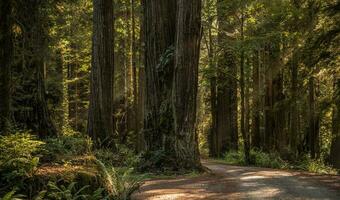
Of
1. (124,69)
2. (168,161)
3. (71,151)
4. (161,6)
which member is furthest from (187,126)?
(124,69)

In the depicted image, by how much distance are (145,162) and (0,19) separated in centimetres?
675

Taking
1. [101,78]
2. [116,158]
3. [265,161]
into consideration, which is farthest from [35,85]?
[265,161]

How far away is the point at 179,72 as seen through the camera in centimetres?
1396

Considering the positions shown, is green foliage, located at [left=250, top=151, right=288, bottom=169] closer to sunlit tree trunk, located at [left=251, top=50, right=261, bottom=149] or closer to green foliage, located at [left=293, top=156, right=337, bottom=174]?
green foliage, located at [left=293, top=156, right=337, bottom=174]

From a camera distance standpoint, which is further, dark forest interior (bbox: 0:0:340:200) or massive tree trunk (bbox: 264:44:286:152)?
massive tree trunk (bbox: 264:44:286:152)

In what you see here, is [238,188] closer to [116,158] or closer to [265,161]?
[116,158]

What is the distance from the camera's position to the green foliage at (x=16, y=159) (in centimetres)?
744

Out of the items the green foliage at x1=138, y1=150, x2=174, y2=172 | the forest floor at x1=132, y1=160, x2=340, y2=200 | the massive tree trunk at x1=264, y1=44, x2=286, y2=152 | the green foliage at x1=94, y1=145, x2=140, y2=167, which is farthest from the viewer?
the massive tree trunk at x1=264, y1=44, x2=286, y2=152

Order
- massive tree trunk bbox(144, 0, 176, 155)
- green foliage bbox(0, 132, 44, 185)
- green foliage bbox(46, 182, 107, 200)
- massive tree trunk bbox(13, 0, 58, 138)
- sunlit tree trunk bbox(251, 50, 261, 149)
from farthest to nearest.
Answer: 1. sunlit tree trunk bbox(251, 50, 261, 149)
2. massive tree trunk bbox(144, 0, 176, 155)
3. massive tree trunk bbox(13, 0, 58, 138)
4. green foliage bbox(0, 132, 44, 185)
5. green foliage bbox(46, 182, 107, 200)

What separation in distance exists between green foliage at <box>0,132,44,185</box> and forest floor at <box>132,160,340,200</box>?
2.19m

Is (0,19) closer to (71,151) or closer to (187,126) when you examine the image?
(71,151)

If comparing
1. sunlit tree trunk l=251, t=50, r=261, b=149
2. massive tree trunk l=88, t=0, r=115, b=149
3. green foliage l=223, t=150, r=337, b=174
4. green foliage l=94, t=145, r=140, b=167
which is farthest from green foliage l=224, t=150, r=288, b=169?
massive tree trunk l=88, t=0, r=115, b=149

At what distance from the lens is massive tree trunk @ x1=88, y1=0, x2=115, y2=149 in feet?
56.5

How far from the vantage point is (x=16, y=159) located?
7449 millimetres
